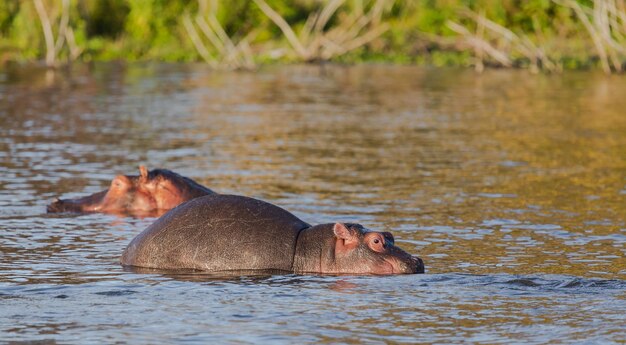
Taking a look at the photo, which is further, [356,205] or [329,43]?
[329,43]

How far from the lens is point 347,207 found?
507 inches

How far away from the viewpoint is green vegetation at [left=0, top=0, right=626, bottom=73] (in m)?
44.9

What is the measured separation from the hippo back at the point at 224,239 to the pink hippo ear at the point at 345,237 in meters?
0.34

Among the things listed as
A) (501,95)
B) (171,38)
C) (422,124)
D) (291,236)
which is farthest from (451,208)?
(171,38)

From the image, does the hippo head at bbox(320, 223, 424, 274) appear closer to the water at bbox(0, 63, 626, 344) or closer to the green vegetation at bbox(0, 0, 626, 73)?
the water at bbox(0, 63, 626, 344)

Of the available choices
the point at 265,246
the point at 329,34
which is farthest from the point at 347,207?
the point at 329,34

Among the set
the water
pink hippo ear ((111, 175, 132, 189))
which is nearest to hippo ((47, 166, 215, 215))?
pink hippo ear ((111, 175, 132, 189))

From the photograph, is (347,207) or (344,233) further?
(347,207)

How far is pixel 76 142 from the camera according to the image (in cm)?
1997

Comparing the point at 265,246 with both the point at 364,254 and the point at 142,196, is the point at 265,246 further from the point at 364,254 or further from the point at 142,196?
the point at 142,196

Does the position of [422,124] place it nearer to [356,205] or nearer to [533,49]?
[356,205]

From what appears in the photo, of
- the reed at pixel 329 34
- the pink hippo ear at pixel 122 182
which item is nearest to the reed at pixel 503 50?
the reed at pixel 329 34

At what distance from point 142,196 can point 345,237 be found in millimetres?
3816

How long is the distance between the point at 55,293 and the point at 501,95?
24010 mm
